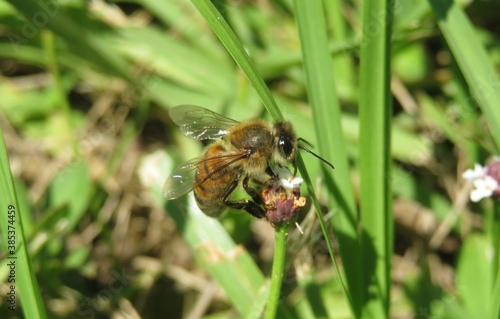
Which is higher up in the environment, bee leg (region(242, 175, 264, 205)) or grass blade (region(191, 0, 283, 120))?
grass blade (region(191, 0, 283, 120))

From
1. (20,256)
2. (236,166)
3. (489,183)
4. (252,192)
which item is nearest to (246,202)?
(252,192)

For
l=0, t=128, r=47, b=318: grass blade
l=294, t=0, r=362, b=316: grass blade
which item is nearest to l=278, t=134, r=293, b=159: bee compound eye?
l=294, t=0, r=362, b=316: grass blade

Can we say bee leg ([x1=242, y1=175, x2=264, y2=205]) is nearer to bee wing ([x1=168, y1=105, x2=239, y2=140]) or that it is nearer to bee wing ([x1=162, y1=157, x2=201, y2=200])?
bee wing ([x1=162, y1=157, x2=201, y2=200])

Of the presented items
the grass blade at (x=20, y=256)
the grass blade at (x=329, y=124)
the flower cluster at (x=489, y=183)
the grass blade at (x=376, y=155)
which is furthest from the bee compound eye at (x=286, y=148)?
the grass blade at (x=20, y=256)

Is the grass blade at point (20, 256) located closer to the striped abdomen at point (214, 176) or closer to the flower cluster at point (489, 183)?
the striped abdomen at point (214, 176)

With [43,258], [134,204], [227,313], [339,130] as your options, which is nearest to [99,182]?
[134,204]

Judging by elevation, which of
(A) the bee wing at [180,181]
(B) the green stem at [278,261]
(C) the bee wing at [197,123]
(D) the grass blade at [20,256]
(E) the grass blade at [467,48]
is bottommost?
(D) the grass blade at [20,256]
